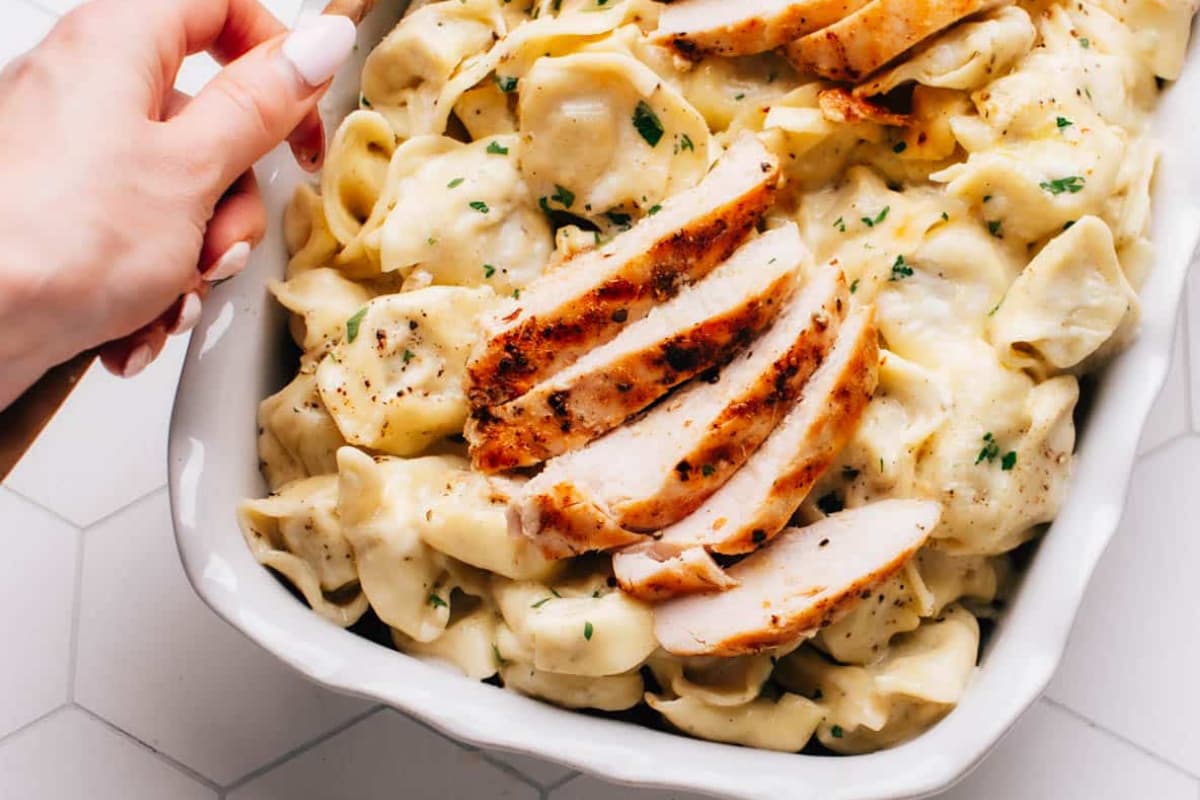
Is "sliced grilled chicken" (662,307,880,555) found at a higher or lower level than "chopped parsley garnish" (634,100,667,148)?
lower

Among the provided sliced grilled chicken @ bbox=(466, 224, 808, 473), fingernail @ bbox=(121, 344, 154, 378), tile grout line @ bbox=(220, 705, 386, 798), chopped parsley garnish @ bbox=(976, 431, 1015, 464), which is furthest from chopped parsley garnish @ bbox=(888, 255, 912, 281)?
tile grout line @ bbox=(220, 705, 386, 798)

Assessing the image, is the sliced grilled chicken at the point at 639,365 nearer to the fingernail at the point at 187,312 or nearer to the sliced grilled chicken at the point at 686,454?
the sliced grilled chicken at the point at 686,454

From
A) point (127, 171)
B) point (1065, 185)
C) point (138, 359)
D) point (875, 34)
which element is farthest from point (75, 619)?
point (1065, 185)

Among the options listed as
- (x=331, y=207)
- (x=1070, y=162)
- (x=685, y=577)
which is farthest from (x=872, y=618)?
(x=331, y=207)

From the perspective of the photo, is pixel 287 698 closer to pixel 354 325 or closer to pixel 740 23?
pixel 354 325

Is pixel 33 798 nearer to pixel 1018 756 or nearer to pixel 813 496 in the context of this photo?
pixel 813 496

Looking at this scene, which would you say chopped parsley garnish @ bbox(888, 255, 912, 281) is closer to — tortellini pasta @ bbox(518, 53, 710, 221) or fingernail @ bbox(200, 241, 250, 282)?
tortellini pasta @ bbox(518, 53, 710, 221)
